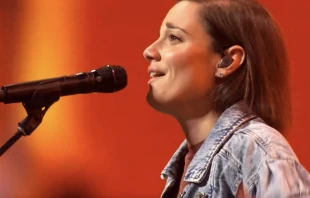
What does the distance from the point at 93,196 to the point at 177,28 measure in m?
0.77

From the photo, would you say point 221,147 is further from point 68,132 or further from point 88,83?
point 68,132

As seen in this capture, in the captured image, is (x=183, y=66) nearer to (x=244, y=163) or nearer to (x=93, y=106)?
(x=244, y=163)

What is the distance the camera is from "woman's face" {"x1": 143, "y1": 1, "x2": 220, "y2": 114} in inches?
50.5

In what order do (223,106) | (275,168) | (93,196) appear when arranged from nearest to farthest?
(275,168) < (223,106) < (93,196)

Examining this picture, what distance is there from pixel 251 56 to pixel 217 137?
0.63 ft

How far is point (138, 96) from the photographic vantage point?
1.93 metres

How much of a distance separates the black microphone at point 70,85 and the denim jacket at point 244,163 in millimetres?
225

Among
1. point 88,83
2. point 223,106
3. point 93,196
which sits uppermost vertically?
point 88,83

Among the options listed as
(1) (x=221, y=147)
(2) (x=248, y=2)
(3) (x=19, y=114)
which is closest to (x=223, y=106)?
(1) (x=221, y=147)

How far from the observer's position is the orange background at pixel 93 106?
1.88 meters

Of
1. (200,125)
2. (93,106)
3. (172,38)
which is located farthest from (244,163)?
(93,106)

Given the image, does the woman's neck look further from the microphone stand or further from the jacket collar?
the microphone stand

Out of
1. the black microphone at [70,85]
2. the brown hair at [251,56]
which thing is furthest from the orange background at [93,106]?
the black microphone at [70,85]

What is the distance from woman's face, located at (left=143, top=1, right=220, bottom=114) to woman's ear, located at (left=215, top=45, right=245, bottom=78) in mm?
13
